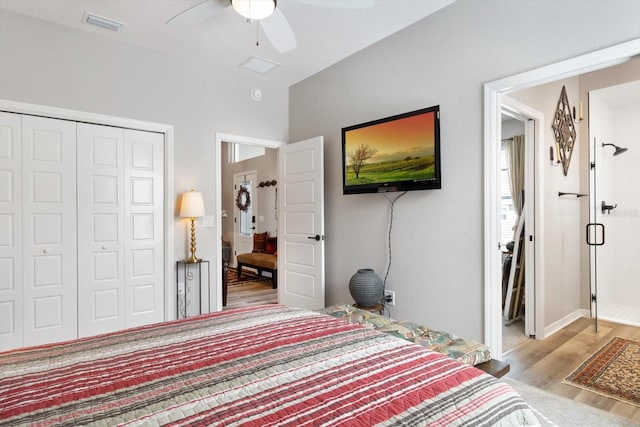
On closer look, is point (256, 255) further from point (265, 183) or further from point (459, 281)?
point (459, 281)

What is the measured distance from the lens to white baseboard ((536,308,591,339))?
3.50 metres

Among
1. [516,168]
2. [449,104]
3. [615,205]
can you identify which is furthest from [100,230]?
[615,205]

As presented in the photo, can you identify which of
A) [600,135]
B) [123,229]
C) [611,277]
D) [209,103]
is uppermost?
[209,103]

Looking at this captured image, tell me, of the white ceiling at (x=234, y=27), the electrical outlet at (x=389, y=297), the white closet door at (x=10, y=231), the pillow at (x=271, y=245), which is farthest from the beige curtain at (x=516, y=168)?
the white closet door at (x=10, y=231)

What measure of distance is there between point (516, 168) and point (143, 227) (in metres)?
4.32

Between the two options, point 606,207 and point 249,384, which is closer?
point 249,384

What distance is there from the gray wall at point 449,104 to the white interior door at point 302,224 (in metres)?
0.29

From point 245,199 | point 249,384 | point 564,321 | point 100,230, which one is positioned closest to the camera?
point 249,384

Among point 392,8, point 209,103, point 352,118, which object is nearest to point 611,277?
point 352,118

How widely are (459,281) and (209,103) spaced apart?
125 inches

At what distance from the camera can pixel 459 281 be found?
288cm

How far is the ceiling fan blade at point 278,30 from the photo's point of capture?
91.0 inches

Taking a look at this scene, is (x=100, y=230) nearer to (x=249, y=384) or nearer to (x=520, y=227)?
(x=249, y=384)

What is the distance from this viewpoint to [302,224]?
410 cm
